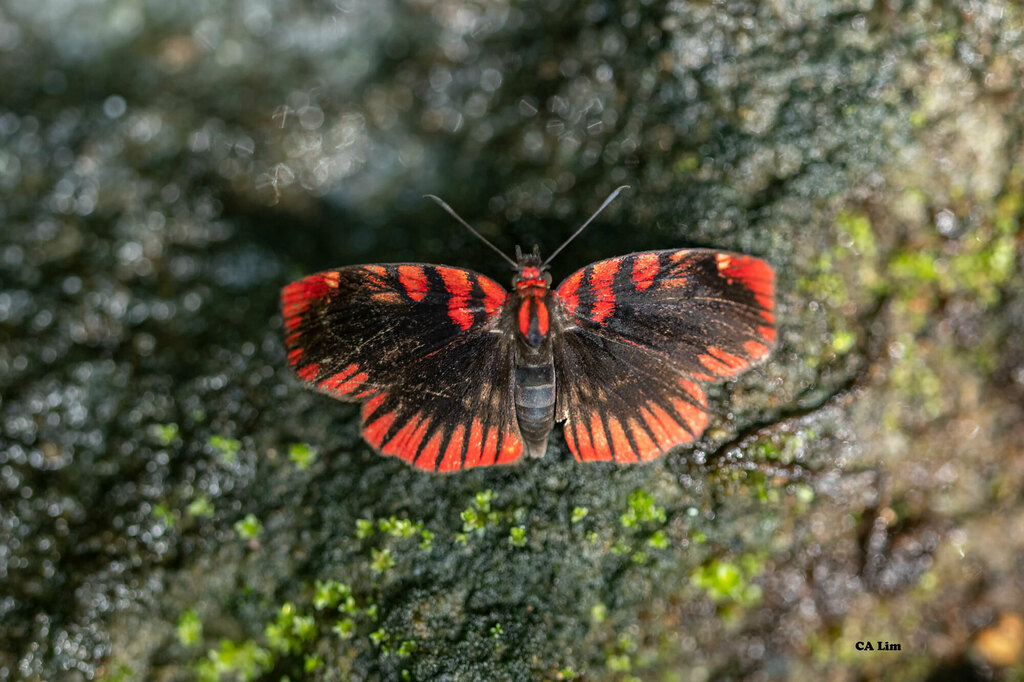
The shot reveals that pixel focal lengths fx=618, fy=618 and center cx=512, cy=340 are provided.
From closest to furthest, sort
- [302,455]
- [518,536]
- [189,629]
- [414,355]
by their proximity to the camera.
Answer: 1. [414,355]
2. [518,536]
3. [189,629]
4. [302,455]

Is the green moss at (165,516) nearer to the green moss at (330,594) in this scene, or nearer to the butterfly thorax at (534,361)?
the green moss at (330,594)

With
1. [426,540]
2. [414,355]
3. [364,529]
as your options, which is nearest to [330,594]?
[364,529]

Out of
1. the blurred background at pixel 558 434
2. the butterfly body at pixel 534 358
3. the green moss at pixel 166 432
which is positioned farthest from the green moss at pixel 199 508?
the butterfly body at pixel 534 358

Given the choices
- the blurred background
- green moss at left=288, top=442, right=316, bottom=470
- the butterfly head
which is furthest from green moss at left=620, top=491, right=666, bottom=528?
green moss at left=288, top=442, right=316, bottom=470

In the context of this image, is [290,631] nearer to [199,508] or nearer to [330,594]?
[330,594]

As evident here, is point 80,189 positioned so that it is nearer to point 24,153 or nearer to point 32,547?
point 24,153

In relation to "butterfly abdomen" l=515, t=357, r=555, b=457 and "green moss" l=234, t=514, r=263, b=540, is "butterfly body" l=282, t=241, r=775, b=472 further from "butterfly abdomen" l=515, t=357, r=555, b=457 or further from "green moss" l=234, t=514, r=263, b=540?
"green moss" l=234, t=514, r=263, b=540

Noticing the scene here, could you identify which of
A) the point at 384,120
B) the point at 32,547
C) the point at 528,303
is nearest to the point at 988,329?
the point at 528,303
